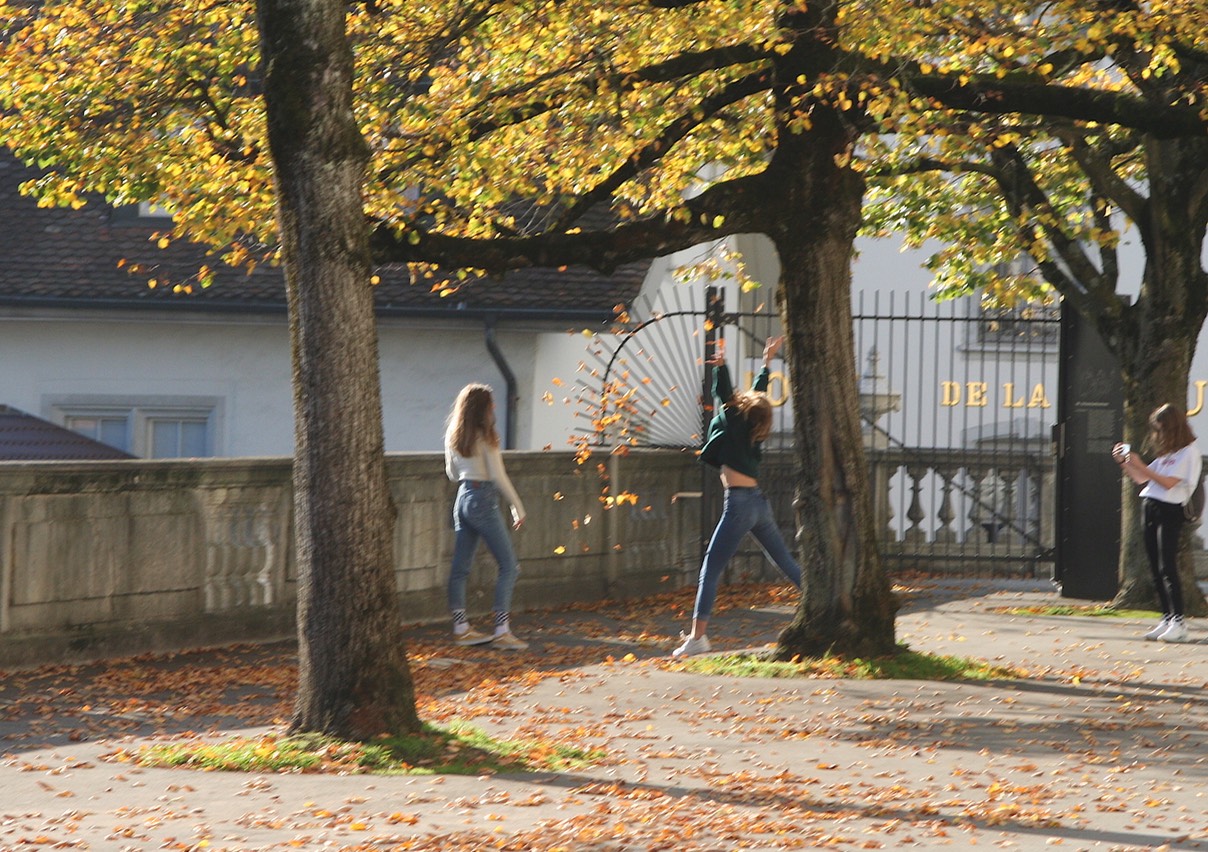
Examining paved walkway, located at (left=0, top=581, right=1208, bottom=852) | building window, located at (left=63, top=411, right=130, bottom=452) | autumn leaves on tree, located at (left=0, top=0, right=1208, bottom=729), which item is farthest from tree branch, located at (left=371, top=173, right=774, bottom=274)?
building window, located at (left=63, top=411, right=130, bottom=452)

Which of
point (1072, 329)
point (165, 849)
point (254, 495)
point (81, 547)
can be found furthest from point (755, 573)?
point (165, 849)

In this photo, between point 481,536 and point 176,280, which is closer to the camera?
point 481,536

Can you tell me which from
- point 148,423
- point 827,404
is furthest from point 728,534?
point 148,423

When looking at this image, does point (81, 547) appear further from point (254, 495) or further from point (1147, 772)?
point (1147, 772)

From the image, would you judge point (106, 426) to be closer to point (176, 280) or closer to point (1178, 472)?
point (176, 280)

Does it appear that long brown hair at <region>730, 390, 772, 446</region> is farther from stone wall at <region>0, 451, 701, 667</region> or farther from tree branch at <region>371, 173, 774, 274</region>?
stone wall at <region>0, 451, 701, 667</region>

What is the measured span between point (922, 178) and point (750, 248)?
12946mm

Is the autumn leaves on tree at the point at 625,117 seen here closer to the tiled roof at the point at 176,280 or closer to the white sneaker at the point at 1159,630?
the white sneaker at the point at 1159,630

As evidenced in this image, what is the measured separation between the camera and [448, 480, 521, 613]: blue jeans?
1362cm

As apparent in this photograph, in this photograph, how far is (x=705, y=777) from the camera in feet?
27.2

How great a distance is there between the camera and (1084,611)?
16.2m

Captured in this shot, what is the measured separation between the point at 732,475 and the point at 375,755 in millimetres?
5167

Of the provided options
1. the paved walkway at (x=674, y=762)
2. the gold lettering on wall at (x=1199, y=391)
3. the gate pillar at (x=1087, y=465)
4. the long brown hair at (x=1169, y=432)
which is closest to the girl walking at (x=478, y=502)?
the paved walkway at (x=674, y=762)

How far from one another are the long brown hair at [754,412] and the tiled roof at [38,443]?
6.71 metres
